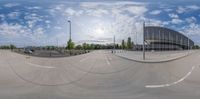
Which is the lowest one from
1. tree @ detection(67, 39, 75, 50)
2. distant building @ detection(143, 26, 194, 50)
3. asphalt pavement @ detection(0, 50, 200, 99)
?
asphalt pavement @ detection(0, 50, 200, 99)

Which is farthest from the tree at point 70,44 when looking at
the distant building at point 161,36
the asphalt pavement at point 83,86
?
the distant building at point 161,36

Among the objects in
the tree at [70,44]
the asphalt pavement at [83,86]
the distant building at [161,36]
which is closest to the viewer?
the asphalt pavement at [83,86]

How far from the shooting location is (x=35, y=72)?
22.5ft

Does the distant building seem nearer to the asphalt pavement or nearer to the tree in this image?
the asphalt pavement

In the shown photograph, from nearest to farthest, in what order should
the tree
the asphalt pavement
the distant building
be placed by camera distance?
1. the asphalt pavement
2. the tree
3. the distant building

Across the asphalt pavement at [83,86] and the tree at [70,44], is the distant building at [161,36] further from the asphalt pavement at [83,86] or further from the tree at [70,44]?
the tree at [70,44]

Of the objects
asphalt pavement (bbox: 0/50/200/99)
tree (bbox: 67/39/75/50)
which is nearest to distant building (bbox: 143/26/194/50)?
asphalt pavement (bbox: 0/50/200/99)

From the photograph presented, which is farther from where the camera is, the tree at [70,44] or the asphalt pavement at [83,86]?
the tree at [70,44]

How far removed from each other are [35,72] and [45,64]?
41cm

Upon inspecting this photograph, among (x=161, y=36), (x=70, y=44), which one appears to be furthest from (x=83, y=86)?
(x=161, y=36)

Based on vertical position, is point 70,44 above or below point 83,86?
above

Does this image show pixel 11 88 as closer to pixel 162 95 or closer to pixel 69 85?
pixel 69 85

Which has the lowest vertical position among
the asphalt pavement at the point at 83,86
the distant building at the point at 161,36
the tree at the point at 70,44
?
the asphalt pavement at the point at 83,86

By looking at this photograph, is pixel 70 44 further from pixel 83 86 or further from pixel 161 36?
pixel 161 36
